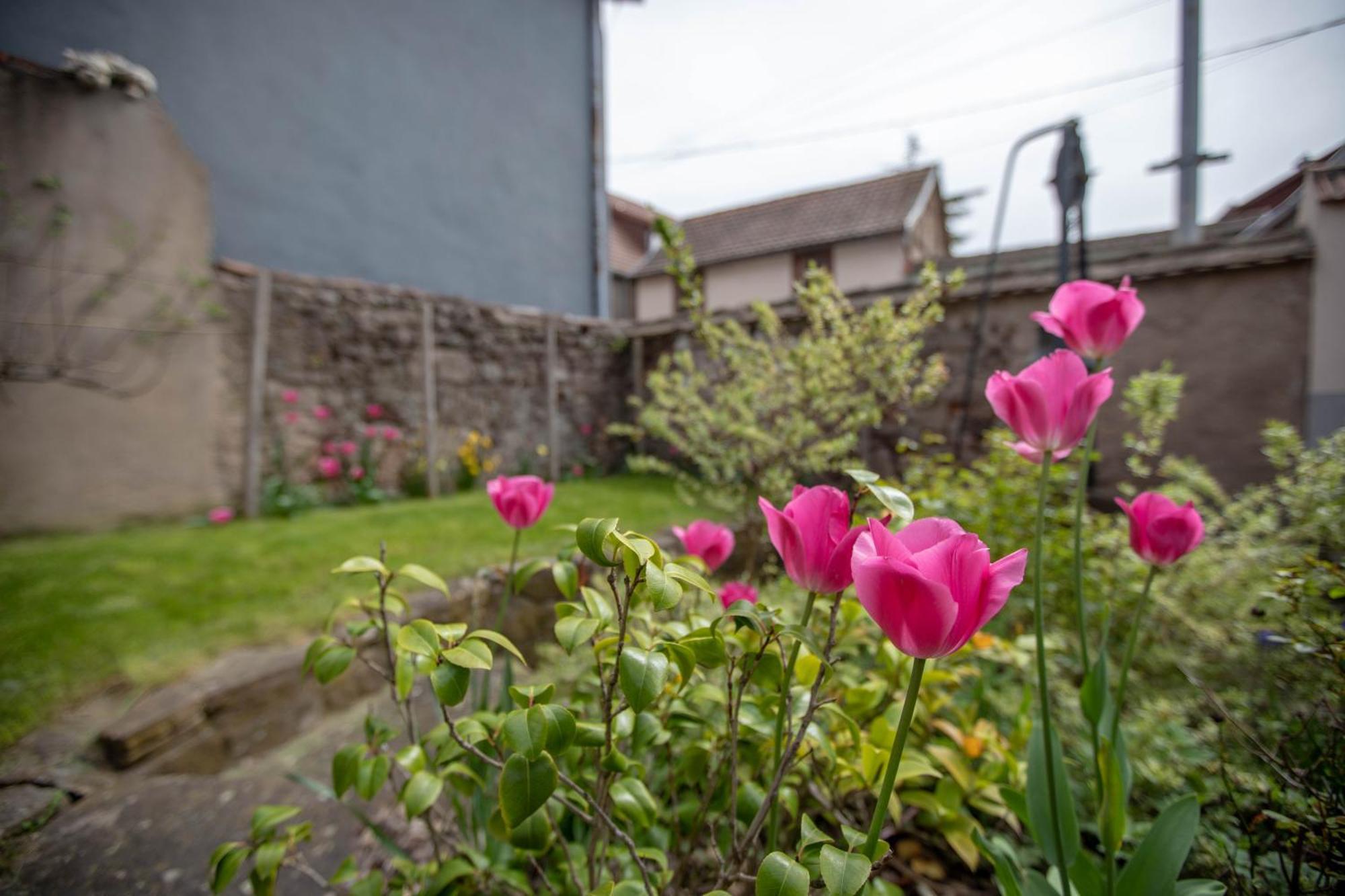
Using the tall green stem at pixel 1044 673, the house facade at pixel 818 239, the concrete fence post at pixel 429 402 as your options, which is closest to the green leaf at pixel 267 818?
the tall green stem at pixel 1044 673

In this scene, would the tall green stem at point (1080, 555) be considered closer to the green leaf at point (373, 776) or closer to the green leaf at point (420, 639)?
the green leaf at point (420, 639)

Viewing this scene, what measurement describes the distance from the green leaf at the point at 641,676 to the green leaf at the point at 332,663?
33 centimetres

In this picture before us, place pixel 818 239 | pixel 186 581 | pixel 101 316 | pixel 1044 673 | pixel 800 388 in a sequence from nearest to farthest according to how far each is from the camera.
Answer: pixel 1044 673, pixel 800 388, pixel 186 581, pixel 101 316, pixel 818 239

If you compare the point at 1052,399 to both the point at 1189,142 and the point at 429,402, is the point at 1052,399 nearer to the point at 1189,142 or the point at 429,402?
the point at 1189,142

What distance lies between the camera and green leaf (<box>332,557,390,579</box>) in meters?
0.59

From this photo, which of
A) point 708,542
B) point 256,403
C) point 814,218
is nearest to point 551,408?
point 256,403

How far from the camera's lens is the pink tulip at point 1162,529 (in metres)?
0.77

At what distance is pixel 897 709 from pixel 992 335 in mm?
2710

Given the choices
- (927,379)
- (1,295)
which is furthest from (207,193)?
(927,379)

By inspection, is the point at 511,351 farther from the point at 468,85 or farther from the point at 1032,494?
the point at 1032,494

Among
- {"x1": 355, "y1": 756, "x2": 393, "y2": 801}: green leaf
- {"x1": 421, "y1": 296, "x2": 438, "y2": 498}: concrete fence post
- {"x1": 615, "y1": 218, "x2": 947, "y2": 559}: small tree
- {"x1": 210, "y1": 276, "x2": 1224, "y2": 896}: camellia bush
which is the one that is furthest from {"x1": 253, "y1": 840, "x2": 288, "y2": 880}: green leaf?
{"x1": 421, "y1": 296, "x2": 438, "y2": 498}: concrete fence post

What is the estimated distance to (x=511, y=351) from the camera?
16.2 feet

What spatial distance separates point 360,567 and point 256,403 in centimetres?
383

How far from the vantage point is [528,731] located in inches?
17.8
